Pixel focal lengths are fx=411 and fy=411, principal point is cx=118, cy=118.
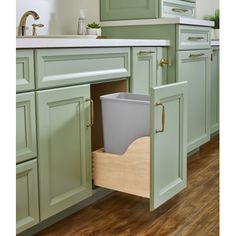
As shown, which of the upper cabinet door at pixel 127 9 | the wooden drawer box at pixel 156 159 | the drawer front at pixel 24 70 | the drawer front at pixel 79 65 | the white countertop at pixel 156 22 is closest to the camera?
the drawer front at pixel 24 70

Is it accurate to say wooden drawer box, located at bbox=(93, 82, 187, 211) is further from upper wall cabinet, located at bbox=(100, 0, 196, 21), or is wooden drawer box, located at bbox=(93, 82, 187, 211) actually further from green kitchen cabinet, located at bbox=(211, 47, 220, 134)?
green kitchen cabinet, located at bbox=(211, 47, 220, 134)

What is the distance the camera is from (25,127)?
1531 millimetres

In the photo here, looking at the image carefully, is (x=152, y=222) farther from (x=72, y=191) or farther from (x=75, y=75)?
(x=75, y=75)

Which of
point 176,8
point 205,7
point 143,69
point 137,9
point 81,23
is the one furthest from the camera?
point 205,7

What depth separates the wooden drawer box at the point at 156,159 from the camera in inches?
67.0

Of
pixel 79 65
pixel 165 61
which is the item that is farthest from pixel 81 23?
pixel 79 65

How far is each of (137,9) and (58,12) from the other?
52cm

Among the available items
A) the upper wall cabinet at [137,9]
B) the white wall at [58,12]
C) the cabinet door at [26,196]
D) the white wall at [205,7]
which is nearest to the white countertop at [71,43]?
the upper wall cabinet at [137,9]

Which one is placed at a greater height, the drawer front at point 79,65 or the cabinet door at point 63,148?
the drawer front at point 79,65

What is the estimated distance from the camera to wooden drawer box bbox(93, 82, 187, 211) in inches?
67.0

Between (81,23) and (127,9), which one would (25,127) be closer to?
(81,23)

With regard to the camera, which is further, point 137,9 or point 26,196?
→ point 137,9

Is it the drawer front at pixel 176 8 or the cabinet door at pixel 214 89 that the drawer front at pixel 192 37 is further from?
the cabinet door at pixel 214 89

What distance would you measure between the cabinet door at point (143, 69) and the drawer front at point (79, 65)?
3.3 inches
